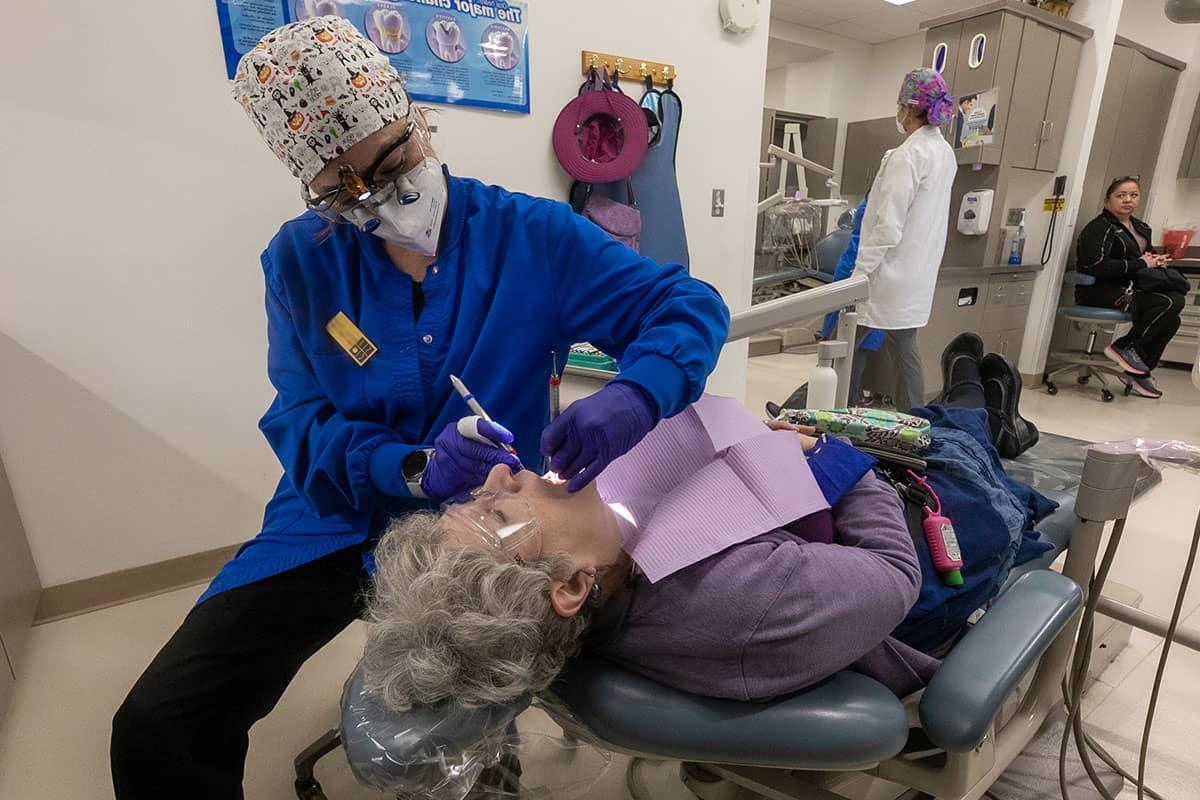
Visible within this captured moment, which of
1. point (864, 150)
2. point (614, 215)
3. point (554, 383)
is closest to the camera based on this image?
point (554, 383)

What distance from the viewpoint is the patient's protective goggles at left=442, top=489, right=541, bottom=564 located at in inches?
31.8

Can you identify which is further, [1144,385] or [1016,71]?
[1144,385]

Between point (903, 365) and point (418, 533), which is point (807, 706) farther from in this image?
point (903, 365)

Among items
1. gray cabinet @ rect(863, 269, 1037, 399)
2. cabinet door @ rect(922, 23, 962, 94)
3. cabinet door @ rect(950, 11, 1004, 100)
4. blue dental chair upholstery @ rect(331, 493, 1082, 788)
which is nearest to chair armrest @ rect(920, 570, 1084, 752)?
blue dental chair upholstery @ rect(331, 493, 1082, 788)

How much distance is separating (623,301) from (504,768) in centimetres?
80

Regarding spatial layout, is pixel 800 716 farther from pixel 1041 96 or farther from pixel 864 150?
pixel 864 150

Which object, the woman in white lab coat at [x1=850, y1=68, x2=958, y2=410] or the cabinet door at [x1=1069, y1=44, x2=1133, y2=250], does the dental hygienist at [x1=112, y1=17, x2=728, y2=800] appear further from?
the cabinet door at [x1=1069, y1=44, x2=1133, y2=250]

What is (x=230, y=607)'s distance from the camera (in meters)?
0.99

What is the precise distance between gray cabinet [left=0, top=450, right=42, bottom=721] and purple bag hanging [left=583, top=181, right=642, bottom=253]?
6.31 feet

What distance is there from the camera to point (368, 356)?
107 centimetres

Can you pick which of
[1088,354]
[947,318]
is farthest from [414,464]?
[1088,354]

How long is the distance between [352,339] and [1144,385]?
4985 mm

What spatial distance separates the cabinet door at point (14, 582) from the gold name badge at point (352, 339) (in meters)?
1.28

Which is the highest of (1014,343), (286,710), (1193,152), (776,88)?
(776,88)
